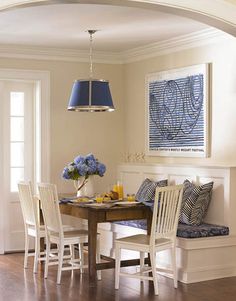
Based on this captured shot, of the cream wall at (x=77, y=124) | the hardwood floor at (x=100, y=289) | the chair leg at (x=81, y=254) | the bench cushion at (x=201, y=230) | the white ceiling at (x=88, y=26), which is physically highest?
the white ceiling at (x=88, y=26)

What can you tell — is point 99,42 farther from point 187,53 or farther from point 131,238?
point 131,238

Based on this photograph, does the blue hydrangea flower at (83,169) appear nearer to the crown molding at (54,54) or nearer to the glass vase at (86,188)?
the glass vase at (86,188)

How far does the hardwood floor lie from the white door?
1.49 metres

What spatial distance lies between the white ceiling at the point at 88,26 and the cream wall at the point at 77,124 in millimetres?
333

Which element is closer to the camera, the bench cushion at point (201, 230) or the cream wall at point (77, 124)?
the bench cushion at point (201, 230)

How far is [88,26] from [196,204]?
2.19m

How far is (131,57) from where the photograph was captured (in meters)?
8.55

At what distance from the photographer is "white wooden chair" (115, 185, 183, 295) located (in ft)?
19.4

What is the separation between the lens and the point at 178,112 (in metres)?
7.60

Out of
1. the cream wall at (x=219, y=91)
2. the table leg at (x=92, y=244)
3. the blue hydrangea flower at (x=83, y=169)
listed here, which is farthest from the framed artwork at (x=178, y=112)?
the table leg at (x=92, y=244)

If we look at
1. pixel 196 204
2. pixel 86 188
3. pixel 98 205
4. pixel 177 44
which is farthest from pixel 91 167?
pixel 177 44

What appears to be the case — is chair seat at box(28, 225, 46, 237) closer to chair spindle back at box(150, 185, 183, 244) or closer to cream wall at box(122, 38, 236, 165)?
chair spindle back at box(150, 185, 183, 244)

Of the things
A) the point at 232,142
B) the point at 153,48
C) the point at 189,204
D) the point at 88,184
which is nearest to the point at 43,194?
the point at 88,184

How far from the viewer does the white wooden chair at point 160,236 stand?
590 cm
